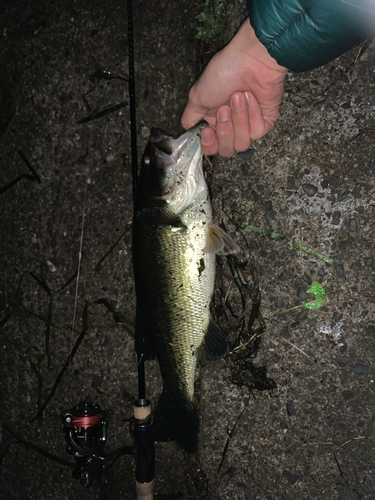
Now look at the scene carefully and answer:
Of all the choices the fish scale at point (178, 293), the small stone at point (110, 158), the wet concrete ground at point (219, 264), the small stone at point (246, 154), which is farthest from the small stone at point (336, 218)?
the small stone at point (110, 158)

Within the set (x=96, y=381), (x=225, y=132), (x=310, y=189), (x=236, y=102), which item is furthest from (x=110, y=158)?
(x=96, y=381)

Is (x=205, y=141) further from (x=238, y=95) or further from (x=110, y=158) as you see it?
(x=110, y=158)

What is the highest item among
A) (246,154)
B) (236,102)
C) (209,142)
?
(236,102)

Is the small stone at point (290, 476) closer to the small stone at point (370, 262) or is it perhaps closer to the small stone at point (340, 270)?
the small stone at point (340, 270)

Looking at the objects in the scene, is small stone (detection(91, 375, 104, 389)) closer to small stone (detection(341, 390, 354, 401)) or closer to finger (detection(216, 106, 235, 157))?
small stone (detection(341, 390, 354, 401))

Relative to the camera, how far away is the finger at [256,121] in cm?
205

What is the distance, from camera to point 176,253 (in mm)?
1980

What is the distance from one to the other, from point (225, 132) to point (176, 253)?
0.77 m

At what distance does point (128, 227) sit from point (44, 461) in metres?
1.94

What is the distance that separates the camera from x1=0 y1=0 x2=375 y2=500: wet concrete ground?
7.06 ft

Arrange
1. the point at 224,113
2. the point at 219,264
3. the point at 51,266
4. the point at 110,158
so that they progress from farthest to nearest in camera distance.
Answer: the point at 51,266, the point at 110,158, the point at 219,264, the point at 224,113

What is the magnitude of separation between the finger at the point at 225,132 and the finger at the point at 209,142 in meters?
0.03

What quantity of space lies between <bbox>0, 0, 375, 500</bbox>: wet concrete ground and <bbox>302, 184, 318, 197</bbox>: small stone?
13 mm

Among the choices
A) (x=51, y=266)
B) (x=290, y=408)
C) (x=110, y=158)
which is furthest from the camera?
(x=51, y=266)
